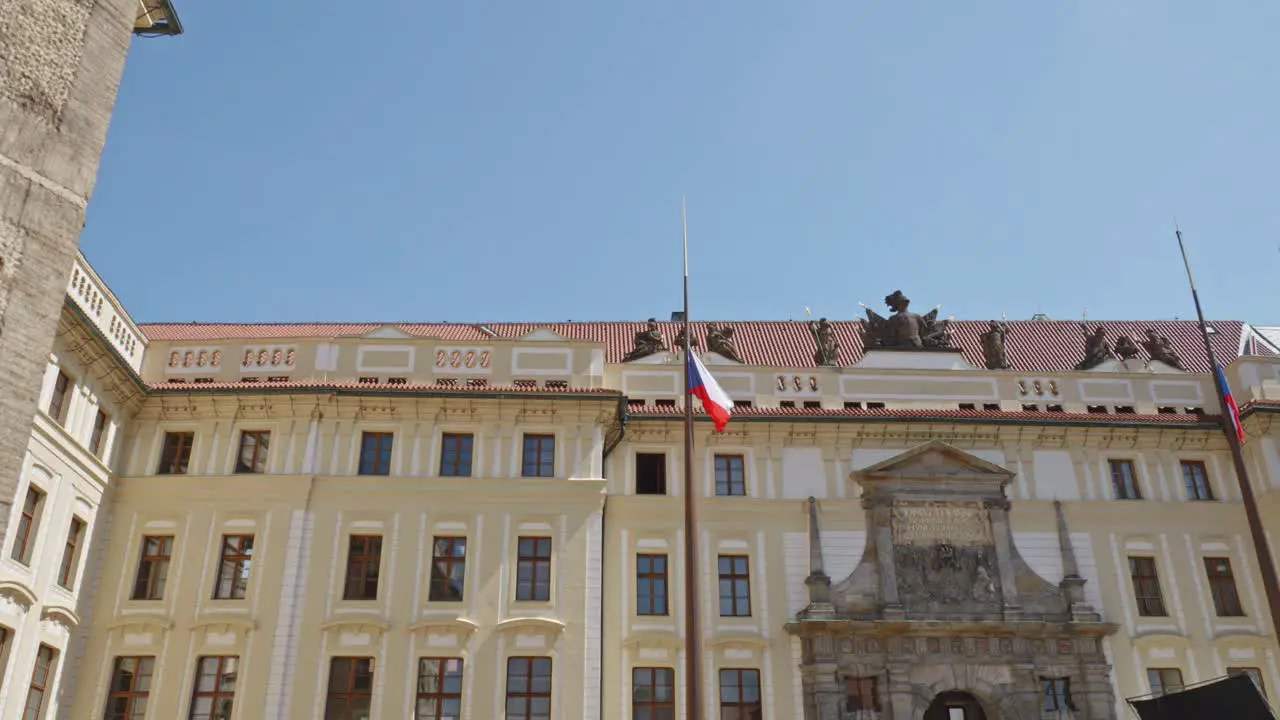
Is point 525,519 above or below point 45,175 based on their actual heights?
above

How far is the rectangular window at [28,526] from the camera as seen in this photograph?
22.4 metres

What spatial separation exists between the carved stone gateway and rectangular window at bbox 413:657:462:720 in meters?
8.41

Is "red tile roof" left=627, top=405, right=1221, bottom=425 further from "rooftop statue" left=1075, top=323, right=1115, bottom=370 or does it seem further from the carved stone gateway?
"rooftop statue" left=1075, top=323, right=1115, bottom=370

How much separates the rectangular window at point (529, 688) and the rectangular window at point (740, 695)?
4377 millimetres

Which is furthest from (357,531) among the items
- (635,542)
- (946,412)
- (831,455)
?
(946,412)

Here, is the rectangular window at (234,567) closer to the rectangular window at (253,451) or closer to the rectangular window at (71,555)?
the rectangular window at (253,451)

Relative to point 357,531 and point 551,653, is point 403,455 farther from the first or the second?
point 551,653

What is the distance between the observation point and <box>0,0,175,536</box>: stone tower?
4.92 meters

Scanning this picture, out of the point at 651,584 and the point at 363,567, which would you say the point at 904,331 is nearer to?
the point at 651,584

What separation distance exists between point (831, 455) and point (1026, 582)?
6.04m

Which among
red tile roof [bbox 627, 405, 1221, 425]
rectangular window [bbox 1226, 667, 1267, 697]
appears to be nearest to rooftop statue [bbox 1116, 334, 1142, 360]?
red tile roof [bbox 627, 405, 1221, 425]

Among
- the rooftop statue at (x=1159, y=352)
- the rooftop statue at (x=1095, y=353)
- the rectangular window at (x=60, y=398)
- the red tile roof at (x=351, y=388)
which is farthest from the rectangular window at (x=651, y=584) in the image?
the rooftop statue at (x=1159, y=352)

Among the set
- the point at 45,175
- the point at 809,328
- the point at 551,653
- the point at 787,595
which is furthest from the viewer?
the point at 809,328

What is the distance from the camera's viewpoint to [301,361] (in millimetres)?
29734
